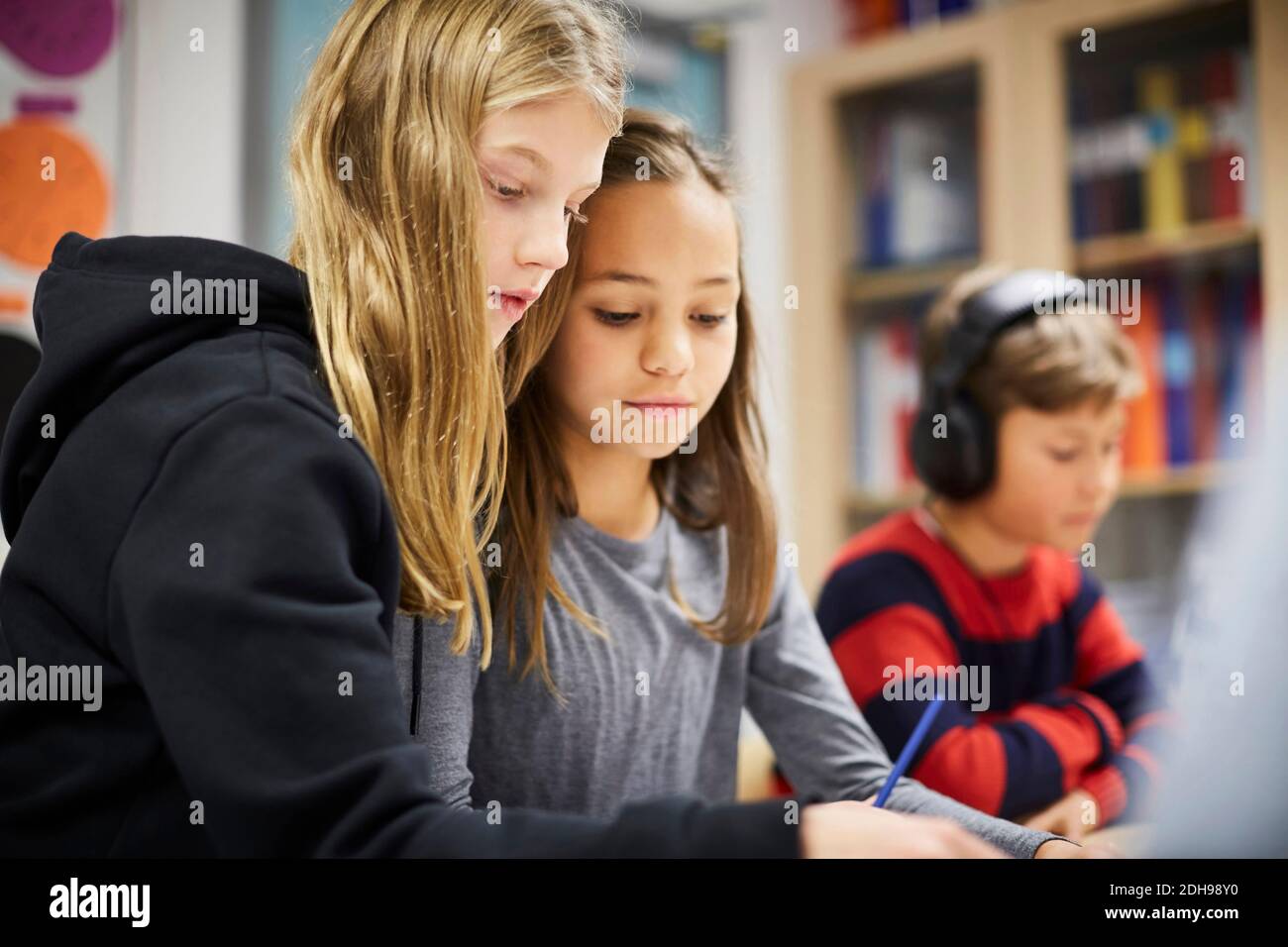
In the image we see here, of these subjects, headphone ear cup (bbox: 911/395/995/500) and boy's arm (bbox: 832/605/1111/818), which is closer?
boy's arm (bbox: 832/605/1111/818)

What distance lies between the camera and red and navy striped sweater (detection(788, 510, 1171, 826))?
1.08 metres

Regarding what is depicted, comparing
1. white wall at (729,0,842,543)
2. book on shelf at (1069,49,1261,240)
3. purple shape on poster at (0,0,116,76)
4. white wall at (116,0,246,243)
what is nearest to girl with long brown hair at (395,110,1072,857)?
white wall at (116,0,246,243)

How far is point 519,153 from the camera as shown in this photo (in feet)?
2.41

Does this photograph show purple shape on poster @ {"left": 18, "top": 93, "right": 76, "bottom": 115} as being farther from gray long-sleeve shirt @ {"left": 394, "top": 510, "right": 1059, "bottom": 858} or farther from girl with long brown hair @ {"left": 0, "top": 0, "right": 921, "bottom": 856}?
gray long-sleeve shirt @ {"left": 394, "top": 510, "right": 1059, "bottom": 858}

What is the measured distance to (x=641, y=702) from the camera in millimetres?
899

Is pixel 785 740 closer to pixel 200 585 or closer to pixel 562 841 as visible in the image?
pixel 562 841

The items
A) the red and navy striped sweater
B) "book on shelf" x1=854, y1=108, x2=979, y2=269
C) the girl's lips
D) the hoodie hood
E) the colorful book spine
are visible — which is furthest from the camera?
"book on shelf" x1=854, y1=108, x2=979, y2=269

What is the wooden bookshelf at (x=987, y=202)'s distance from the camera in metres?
1.83

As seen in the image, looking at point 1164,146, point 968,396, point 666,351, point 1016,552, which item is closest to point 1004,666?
point 1016,552

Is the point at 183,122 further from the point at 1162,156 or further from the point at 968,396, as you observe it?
the point at 1162,156

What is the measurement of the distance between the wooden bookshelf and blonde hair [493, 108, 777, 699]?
1184mm

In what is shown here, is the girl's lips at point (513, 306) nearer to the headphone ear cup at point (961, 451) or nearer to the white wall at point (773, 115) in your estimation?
the headphone ear cup at point (961, 451)

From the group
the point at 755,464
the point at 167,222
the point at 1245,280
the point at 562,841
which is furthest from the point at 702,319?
the point at 1245,280

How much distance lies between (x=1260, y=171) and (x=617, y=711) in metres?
1.49
